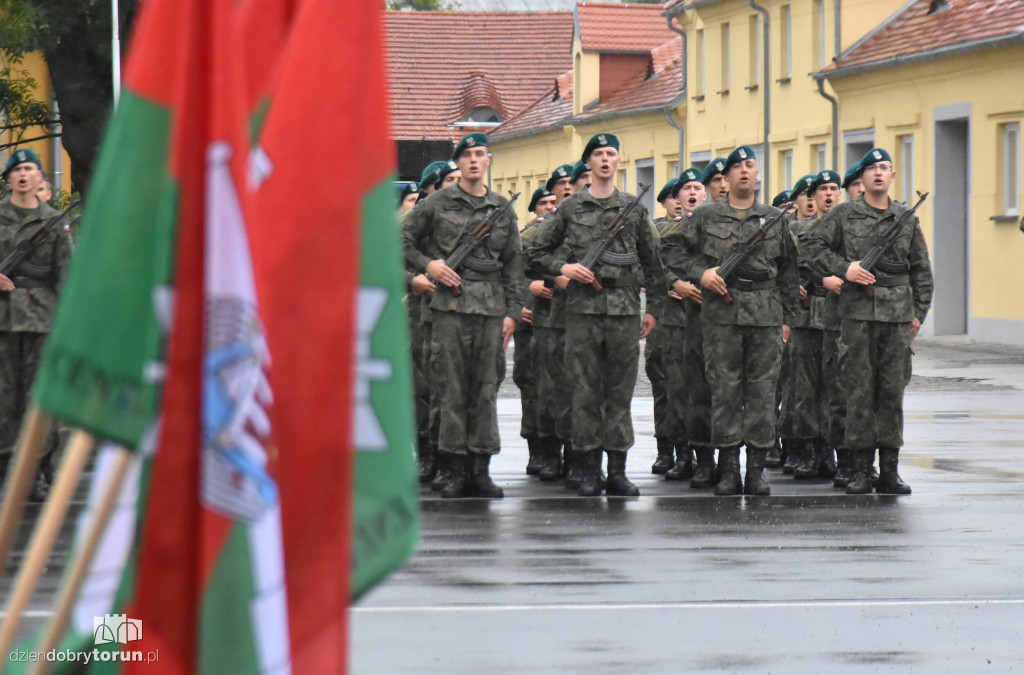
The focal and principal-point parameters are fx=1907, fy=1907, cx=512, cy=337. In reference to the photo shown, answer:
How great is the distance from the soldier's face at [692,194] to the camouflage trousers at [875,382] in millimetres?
2883

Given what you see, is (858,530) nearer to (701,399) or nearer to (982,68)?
(701,399)

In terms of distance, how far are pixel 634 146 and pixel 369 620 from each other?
41161 millimetres

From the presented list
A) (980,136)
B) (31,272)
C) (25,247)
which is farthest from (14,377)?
(980,136)

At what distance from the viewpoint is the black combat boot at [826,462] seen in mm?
12531

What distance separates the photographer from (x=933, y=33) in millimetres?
32156

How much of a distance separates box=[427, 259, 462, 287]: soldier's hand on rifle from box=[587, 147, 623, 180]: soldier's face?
1.04 m

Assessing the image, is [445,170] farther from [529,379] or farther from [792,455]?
[792,455]

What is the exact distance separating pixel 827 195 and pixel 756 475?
10.8 ft

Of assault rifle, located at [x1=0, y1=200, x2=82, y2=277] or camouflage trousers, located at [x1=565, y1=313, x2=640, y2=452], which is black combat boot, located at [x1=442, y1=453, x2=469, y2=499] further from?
assault rifle, located at [x1=0, y1=200, x2=82, y2=277]

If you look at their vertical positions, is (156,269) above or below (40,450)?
above

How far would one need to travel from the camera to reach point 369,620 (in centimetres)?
720

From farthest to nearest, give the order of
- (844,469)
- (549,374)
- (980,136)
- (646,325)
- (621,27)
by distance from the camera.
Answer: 1. (621,27)
2. (980,136)
3. (549,374)
4. (646,325)
5. (844,469)

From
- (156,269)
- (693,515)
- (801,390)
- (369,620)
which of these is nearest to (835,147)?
(801,390)

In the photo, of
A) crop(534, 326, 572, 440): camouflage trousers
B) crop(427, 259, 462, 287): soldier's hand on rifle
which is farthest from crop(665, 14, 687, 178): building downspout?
crop(427, 259, 462, 287): soldier's hand on rifle
